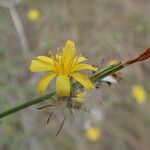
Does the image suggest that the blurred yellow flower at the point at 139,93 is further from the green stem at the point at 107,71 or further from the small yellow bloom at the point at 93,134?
the green stem at the point at 107,71

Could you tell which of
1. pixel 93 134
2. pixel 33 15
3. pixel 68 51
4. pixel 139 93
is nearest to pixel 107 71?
pixel 68 51

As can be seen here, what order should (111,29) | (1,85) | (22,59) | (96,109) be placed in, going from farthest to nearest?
(111,29), (96,109), (22,59), (1,85)

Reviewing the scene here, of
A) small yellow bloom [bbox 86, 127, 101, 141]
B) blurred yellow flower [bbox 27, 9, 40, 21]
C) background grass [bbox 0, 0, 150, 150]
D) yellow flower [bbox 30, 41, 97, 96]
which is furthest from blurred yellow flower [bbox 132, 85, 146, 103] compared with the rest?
yellow flower [bbox 30, 41, 97, 96]

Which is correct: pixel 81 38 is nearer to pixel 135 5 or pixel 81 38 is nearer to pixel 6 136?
pixel 135 5

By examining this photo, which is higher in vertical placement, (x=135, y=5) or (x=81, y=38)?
(x=135, y=5)

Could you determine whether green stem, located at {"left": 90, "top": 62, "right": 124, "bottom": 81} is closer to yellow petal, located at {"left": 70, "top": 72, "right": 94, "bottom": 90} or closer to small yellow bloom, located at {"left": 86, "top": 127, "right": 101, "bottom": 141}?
yellow petal, located at {"left": 70, "top": 72, "right": 94, "bottom": 90}

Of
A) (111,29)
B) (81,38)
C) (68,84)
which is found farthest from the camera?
(111,29)

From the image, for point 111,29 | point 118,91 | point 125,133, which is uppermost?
point 111,29

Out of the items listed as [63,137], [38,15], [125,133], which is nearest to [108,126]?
[125,133]
